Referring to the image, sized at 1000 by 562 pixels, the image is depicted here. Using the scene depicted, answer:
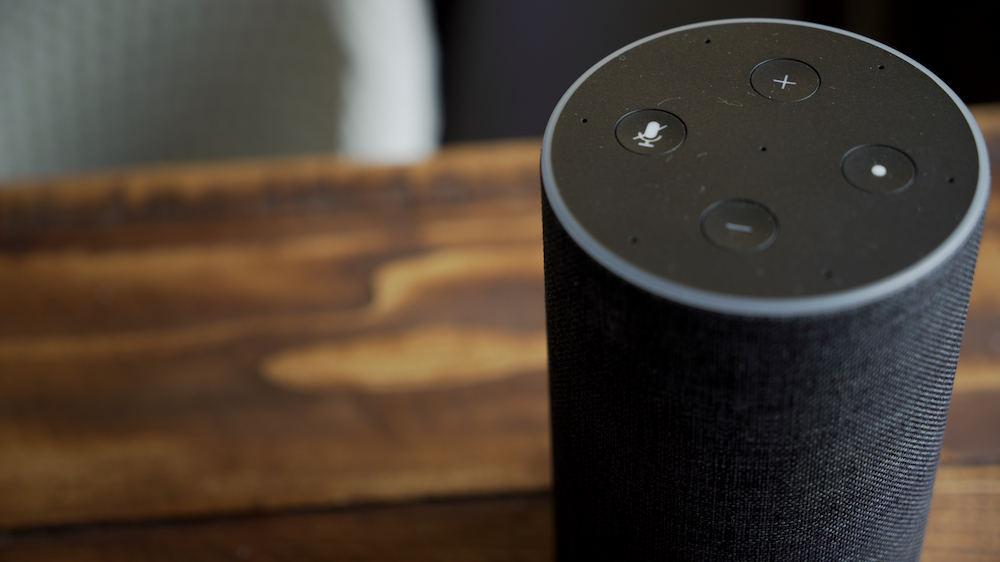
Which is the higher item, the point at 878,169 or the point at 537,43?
the point at 878,169

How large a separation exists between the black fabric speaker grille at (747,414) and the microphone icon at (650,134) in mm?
36

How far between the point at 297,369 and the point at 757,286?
13.3 inches

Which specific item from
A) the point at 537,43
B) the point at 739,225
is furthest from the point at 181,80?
the point at 739,225

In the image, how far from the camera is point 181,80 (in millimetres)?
832

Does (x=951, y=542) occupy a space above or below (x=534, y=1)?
below

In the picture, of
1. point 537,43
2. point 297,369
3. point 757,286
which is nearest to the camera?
point 757,286

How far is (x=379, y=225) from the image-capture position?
22.8 inches

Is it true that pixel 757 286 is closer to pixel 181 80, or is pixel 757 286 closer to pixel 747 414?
pixel 747 414

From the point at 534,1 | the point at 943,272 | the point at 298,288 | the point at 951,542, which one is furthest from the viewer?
the point at 534,1

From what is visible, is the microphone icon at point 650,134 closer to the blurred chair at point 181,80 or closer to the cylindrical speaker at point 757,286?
the cylindrical speaker at point 757,286

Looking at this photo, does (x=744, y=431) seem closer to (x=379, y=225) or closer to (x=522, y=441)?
(x=522, y=441)

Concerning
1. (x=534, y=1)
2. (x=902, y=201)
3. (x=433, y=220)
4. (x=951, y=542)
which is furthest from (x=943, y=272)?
(x=534, y=1)

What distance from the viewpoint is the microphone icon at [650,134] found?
0.92 feet

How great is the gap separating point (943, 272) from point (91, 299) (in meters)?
0.48
